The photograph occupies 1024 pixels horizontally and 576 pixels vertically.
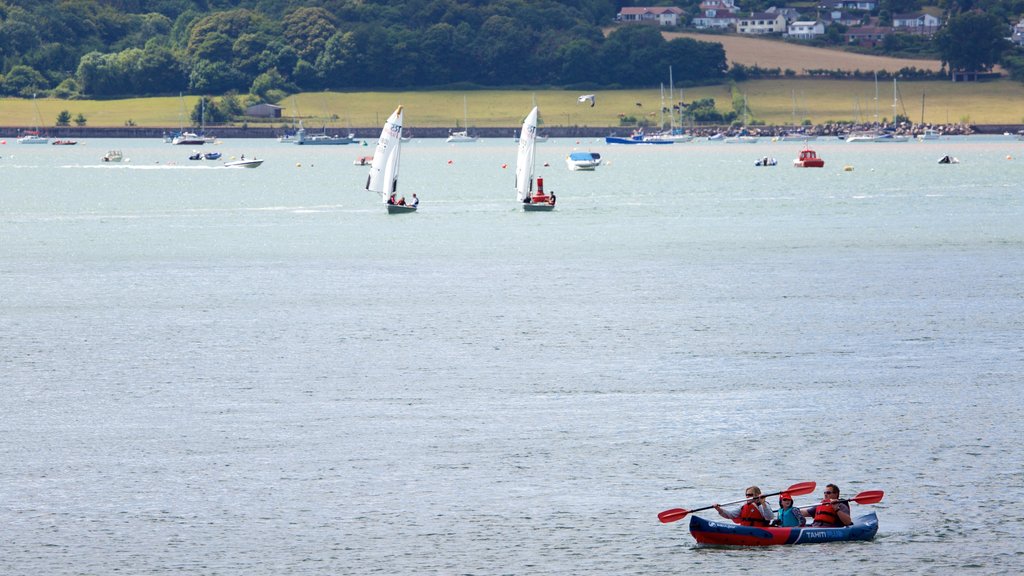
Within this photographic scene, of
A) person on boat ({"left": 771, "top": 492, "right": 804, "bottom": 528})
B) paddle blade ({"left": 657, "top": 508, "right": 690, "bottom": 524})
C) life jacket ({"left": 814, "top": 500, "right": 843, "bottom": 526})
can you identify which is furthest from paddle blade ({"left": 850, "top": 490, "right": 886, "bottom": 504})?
paddle blade ({"left": 657, "top": 508, "right": 690, "bottom": 524})

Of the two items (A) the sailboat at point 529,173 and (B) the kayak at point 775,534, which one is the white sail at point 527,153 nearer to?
(A) the sailboat at point 529,173

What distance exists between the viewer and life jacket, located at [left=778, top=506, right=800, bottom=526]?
42.2 m

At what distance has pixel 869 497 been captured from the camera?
142ft

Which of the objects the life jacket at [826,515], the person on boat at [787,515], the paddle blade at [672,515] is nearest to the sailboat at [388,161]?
the paddle blade at [672,515]

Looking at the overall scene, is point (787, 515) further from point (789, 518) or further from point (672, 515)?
point (672, 515)

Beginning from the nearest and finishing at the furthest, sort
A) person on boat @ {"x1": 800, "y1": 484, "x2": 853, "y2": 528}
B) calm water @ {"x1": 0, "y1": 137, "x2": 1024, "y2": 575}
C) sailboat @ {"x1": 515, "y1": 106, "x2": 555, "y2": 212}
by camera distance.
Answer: person on boat @ {"x1": 800, "y1": 484, "x2": 853, "y2": 528} < calm water @ {"x1": 0, "y1": 137, "x2": 1024, "y2": 575} < sailboat @ {"x1": 515, "y1": 106, "x2": 555, "y2": 212}

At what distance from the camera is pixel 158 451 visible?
51.8m

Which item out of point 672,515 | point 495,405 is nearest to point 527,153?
point 495,405

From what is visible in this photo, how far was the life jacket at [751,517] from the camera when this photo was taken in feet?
137

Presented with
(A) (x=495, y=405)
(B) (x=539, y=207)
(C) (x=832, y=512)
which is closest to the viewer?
(C) (x=832, y=512)

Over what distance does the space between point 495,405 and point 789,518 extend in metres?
18.3

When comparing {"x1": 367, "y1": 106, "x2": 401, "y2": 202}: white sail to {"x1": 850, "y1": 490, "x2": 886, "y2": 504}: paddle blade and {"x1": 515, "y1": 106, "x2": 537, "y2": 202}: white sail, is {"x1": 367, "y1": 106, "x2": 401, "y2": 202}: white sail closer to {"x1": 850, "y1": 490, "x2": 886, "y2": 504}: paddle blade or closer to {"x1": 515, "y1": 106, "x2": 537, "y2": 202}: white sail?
{"x1": 515, "y1": 106, "x2": 537, "y2": 202}: white sail

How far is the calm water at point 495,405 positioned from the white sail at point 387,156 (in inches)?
732

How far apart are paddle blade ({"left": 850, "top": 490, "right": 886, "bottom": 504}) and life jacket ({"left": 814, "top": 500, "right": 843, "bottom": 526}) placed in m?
0.92
